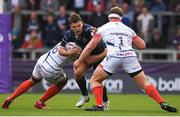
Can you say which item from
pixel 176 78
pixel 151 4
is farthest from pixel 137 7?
pixel 176 78

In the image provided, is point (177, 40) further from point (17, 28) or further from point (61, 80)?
point (61, 80)

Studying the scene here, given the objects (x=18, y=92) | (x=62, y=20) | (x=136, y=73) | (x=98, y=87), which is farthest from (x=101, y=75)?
Answer: (x=62, y=20)

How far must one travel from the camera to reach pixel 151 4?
84.1 feet

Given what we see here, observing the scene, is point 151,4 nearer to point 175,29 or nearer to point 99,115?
point 175,29

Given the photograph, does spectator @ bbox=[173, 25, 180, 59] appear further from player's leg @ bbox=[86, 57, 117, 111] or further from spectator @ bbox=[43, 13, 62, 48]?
player's leg @ bbox=[86, 57, 117, 111]

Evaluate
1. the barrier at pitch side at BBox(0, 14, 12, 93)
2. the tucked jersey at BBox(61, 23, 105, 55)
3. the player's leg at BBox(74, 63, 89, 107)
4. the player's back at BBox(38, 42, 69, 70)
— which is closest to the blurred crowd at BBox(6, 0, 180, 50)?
the barrier at pitch side at BBox(0, 14, 12, 93)

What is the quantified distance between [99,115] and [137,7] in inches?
509

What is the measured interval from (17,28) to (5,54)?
3882 mm

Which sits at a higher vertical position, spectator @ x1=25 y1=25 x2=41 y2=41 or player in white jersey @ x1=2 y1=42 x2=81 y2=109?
player in white jersey @ x1=2 y1=42 x2=81 y2=109

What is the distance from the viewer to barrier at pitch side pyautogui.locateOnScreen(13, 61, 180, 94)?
21.6 m

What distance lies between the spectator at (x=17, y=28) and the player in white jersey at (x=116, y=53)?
36.8 ft

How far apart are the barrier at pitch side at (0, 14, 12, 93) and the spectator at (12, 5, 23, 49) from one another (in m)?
3.30

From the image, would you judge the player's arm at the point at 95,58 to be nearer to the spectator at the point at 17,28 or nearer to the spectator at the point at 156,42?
the spectator at the point at 156,42

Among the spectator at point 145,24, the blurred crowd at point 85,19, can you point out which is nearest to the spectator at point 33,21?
the blurred crowd at point 85,19
